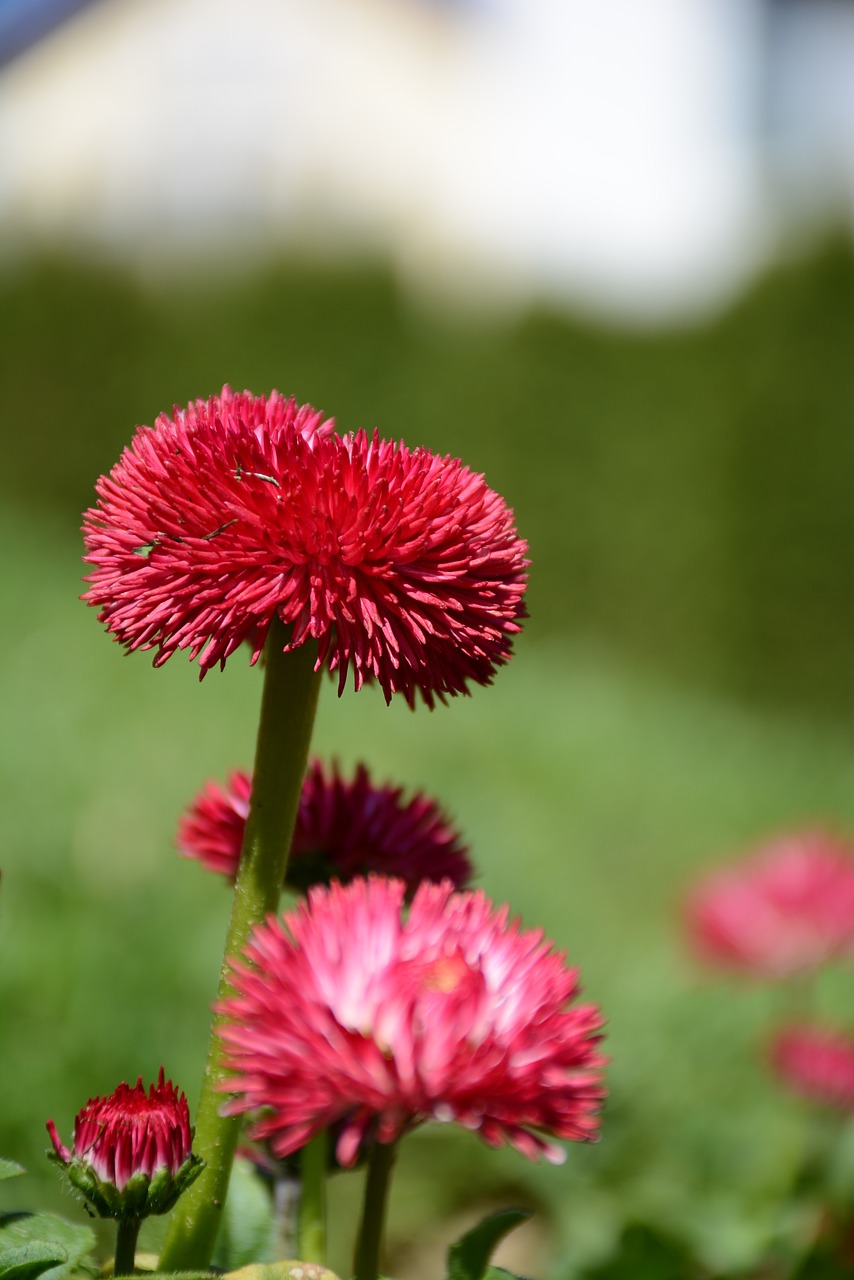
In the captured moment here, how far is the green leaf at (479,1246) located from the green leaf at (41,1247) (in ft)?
0.60

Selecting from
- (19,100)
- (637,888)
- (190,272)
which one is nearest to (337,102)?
(19,100)

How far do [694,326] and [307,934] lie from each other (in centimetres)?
653

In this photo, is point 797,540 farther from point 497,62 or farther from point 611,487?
point 497,62

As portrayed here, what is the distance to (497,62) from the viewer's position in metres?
13.1

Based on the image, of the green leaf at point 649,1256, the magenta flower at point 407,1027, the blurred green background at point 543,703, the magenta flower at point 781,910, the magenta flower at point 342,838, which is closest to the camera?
the magenta flower at point 407,1027

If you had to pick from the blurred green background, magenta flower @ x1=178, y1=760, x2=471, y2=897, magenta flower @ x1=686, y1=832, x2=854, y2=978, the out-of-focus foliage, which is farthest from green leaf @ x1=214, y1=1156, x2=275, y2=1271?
the out-of-focus foliage

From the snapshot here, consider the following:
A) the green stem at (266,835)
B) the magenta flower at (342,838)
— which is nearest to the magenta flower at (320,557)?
the green stem at (266,835)

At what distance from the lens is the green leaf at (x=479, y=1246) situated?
73cm

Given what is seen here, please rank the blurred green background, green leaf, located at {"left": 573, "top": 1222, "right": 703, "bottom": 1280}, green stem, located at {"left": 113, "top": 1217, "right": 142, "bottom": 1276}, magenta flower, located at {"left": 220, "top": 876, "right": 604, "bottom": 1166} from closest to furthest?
magenta flower, located at {"left": 220, "top": 876, "right": 604, "bottom": 1166} → green stem, located at {"left": 113, "top": 1217, "right": 142, "bottom": 1276} → green leaf, located at {"left": 573, "top": 1222, "right": 703, "bottom": 1280} → the blurred green background

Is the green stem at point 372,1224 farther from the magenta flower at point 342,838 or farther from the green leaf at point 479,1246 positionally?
the magenta flower at point 342,838

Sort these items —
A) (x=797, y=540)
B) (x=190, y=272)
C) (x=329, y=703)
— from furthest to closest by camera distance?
(x=190, y=272) < (x=797, y=540) < (x=329, y=703)

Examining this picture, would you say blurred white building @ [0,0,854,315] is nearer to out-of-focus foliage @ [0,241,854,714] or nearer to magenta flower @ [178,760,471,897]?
out-of-focus foliage @ [0,241,854,714]

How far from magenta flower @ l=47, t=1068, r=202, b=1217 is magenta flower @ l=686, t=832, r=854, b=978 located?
1.12m

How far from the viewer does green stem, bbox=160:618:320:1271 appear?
68cm
